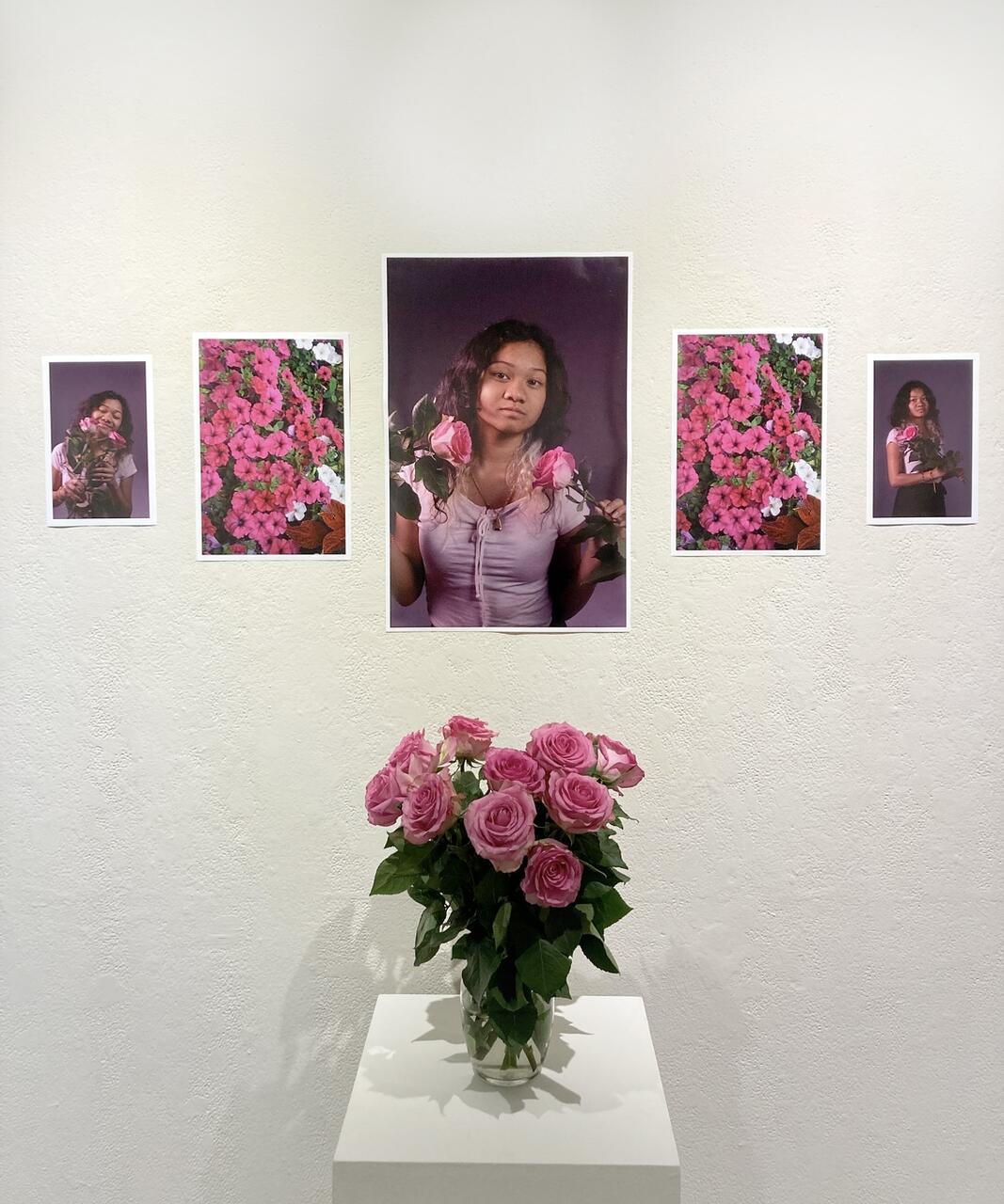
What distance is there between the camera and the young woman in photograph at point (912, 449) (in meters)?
1.32

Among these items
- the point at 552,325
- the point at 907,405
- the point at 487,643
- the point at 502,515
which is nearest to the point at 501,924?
the point at 487,643

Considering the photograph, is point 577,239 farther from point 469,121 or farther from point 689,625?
point 689,625

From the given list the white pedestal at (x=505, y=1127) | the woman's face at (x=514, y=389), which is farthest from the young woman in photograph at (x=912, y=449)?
the white pedestal at (x=505, y=1127)

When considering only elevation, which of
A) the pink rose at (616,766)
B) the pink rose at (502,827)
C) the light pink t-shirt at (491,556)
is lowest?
the pink rose at (502,827)

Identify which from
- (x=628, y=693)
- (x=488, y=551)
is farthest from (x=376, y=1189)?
(x=488, y=551)

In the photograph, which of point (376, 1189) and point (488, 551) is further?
point (488, 551)

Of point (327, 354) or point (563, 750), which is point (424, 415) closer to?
point (327, 354)

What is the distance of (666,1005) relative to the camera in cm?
135

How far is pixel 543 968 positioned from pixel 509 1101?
189 mm

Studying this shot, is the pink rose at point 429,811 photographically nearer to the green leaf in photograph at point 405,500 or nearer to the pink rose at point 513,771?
the pink rose at point 513,771

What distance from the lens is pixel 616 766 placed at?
107cm

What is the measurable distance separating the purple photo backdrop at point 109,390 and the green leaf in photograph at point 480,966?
31.2 inches

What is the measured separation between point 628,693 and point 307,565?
0.51 meters

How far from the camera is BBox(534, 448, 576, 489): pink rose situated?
133cm
